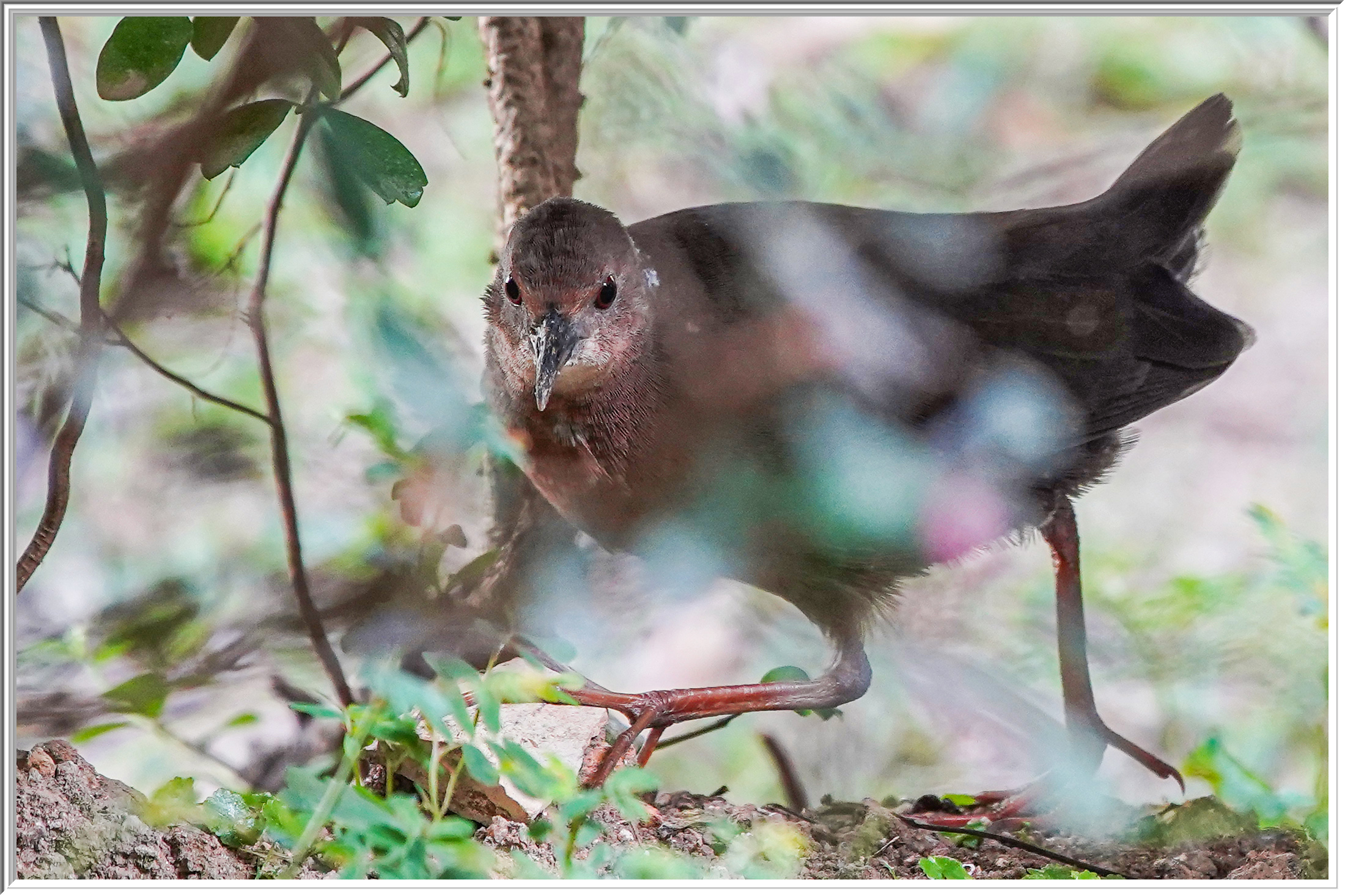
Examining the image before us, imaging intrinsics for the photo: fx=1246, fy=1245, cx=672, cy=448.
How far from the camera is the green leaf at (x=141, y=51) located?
6.22ft

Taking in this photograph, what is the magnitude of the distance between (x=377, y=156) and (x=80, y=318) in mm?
556

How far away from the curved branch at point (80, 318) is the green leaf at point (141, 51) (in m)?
0.06

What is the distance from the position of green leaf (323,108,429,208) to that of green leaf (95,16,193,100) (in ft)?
0.80

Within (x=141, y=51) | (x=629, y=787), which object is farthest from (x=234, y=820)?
(x=141, y=51)

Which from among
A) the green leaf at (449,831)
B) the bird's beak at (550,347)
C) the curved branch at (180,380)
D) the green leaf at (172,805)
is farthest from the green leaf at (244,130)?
the green leaf at (449,831)

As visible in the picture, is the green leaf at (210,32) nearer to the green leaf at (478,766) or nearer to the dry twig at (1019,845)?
the green leaf at (478,766)

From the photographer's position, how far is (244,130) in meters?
2.00

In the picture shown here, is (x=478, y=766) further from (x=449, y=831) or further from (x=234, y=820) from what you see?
(x=234, y=820)

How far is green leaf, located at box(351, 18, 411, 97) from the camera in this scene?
200 cm

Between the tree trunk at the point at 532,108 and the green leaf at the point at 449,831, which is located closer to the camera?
the green leaf at the point at 449,831

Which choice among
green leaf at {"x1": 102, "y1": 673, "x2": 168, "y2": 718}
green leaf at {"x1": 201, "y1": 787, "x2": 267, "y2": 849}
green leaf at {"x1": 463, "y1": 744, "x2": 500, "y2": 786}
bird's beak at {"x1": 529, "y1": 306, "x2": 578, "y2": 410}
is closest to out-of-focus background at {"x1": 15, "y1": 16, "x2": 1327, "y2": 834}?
green leaf at {"x1": 102, "y1": 673, "x2": 168, "y2": 718}

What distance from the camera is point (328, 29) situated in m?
1.99
